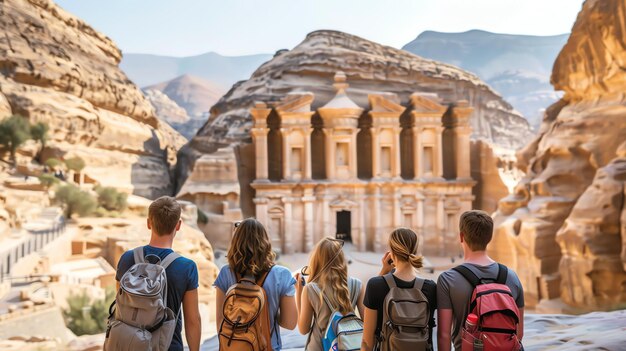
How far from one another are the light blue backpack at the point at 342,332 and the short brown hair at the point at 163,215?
1.22 m

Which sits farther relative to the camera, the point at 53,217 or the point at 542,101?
the point at 542,101

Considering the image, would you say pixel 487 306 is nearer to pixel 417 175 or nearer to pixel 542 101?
pixel 417 175

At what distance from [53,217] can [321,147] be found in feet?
52.6

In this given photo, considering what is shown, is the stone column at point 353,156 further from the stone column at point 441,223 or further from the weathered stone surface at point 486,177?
the weathered stone surface at point 486,177

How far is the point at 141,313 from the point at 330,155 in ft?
77.4

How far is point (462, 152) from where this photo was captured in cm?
2761

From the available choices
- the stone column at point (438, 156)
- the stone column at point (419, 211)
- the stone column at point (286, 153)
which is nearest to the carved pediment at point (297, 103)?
the stone column at point (286, 153)

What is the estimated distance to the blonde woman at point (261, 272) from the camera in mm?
3334

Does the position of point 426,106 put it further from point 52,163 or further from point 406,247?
point 406,247

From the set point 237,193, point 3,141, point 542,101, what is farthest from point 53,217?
point 542,101

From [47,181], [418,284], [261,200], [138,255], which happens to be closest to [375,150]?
[261,200]

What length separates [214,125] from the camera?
2995 cm

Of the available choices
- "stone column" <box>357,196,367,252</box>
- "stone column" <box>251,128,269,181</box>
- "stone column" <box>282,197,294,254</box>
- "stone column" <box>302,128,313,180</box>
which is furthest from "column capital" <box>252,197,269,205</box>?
"stone column" <box>357,196,367,252</box>

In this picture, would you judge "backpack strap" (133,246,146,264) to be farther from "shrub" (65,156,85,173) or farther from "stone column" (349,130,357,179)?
"stone column" (349,130,357,179)
